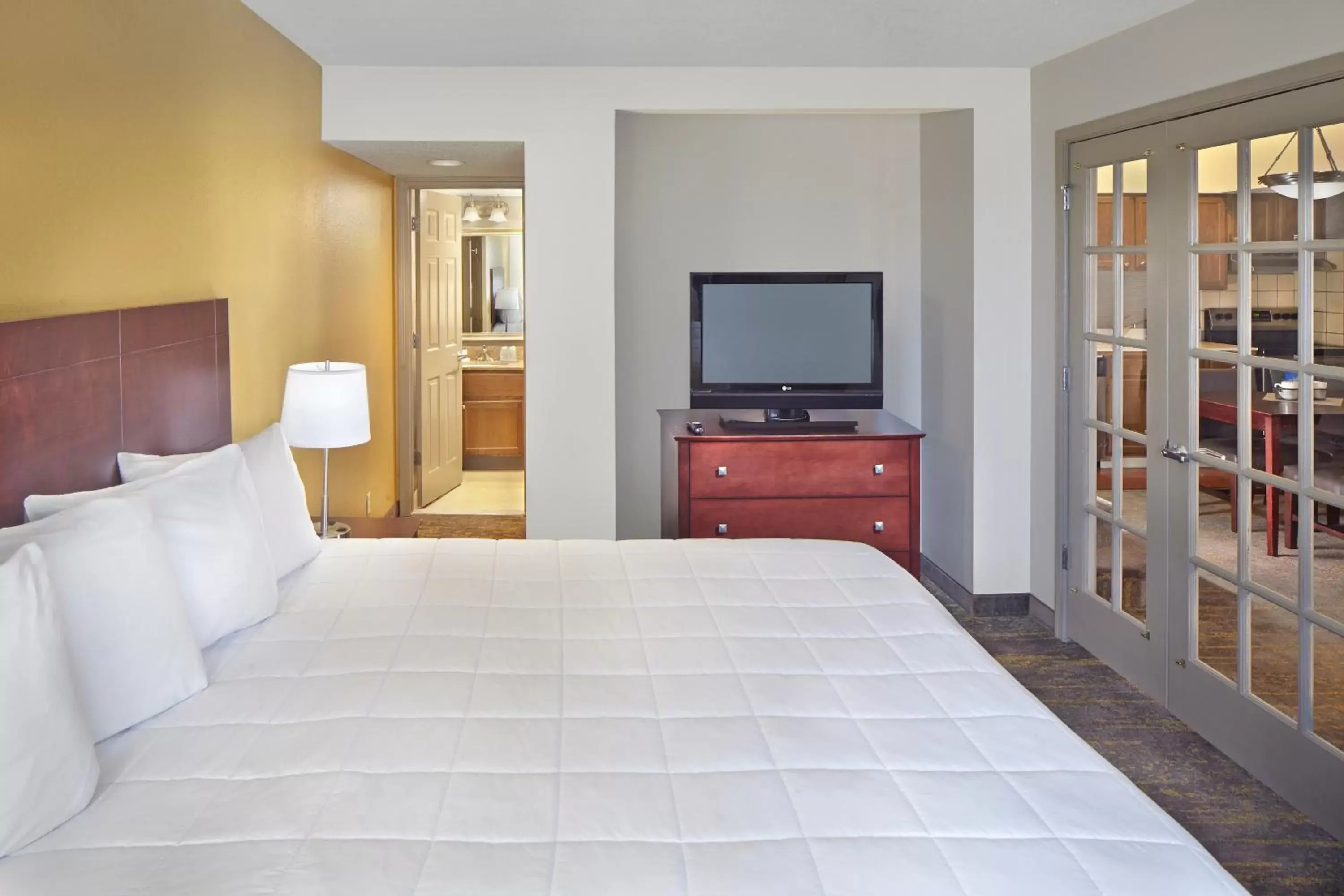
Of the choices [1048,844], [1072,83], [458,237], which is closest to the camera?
[1048,844]

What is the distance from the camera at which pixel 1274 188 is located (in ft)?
10.2

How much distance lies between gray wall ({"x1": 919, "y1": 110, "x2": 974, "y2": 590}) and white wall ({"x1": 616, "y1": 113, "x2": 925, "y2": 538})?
0.13m

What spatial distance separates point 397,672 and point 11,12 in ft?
5.27

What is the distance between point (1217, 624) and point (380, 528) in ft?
9.63

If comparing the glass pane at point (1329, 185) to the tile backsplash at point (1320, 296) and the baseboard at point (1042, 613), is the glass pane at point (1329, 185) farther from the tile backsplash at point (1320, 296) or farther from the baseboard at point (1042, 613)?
the baseboard at point (1042, 613)

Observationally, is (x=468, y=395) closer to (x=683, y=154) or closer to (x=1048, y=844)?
(x=683, y=154)

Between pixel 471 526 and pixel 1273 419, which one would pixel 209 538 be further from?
pixel 471 526

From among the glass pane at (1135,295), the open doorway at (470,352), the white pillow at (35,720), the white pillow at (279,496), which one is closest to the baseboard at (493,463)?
the open doorway at (470,352)

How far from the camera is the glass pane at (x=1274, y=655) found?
308 cm

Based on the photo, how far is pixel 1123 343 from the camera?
13.0 feet

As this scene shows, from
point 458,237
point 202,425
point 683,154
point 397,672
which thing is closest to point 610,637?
point 397,672

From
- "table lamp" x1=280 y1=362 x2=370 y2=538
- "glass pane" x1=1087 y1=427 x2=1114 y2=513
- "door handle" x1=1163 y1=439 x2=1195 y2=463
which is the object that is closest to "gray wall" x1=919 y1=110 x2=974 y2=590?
"glass pane" x1=1087 y1=427 x2=1114 y2=513

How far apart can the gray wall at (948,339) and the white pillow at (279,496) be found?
9.49 ft

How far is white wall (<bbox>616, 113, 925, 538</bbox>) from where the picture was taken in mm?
5320
